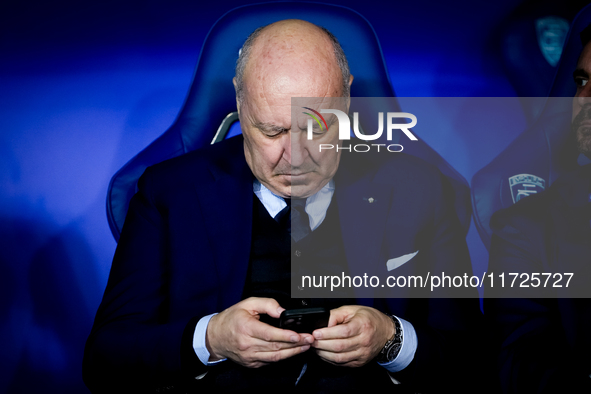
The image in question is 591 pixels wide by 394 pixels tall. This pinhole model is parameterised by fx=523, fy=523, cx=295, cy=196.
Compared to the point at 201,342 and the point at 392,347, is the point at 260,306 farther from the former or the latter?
the point at 392,347

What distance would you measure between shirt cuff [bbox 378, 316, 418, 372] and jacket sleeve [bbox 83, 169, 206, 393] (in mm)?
566

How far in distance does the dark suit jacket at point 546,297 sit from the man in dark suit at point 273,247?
5.1 inches

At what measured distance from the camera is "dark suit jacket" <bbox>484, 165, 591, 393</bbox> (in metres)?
1.59

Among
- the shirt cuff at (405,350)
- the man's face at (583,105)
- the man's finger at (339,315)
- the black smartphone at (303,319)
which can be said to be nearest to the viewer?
the black smartphone at (303,319)

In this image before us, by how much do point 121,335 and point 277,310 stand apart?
0.51 meters

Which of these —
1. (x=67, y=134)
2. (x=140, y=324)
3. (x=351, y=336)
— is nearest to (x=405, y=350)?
(x=351, y=336)

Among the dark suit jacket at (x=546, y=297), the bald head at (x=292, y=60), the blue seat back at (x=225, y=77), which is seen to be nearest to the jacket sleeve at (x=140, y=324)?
A: the blue seat back at (x=225, y=77)

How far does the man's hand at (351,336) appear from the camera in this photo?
1361mm

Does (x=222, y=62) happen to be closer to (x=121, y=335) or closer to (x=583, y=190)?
(x=121, y=335)

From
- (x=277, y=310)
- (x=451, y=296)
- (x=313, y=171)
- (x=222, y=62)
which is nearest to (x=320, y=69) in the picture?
(x=313, y=171)

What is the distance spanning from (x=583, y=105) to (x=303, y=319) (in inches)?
54.9

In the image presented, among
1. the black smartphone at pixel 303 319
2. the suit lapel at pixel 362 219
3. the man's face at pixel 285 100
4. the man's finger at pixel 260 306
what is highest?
the man's face at pixel 285 100

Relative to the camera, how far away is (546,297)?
168cm

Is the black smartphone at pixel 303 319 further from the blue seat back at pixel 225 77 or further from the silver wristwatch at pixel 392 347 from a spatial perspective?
the blue seat back at pixel 225 77
